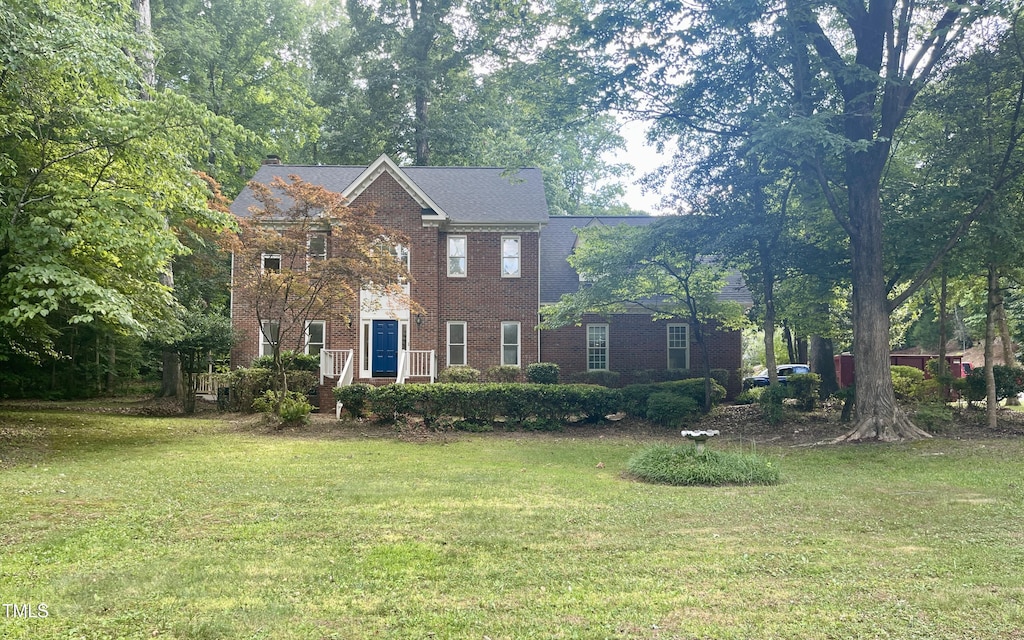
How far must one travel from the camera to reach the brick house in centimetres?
2403

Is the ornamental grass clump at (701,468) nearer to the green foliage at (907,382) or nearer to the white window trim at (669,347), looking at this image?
the green foliage at (907,382)

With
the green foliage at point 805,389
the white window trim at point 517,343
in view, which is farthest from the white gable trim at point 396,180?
the green foliage at point 805,389

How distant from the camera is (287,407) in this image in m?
17.2

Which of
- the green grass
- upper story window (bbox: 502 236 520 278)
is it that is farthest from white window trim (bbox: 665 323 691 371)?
the green grass

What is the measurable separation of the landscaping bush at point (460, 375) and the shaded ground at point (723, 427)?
12.0 feet

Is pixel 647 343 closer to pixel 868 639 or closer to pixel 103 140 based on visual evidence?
pixel 103 140

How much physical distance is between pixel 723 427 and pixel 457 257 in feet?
35.2

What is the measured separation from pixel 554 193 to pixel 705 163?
26.6 m

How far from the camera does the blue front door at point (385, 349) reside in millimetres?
24219

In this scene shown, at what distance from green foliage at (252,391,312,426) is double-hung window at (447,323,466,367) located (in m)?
7.04

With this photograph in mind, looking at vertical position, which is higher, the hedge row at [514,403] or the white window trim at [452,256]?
the white window trim at [452,256]

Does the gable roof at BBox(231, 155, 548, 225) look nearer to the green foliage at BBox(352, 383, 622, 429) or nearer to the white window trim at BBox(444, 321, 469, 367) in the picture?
the white window trim at BBox(444, 321, 469, 367)

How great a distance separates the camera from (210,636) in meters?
4.36

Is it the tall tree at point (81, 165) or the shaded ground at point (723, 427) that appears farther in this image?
the shaded ground at point (723, 427)
